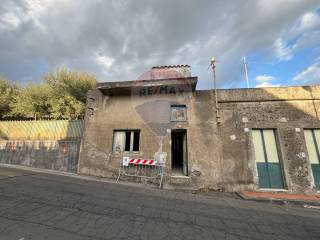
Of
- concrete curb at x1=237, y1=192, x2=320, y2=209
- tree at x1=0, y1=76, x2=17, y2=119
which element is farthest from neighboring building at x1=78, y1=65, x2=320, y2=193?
tree at x1=0, y1=76, x2=17, y2=119

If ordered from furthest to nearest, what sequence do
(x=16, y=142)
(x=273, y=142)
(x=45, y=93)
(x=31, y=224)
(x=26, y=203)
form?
(x=45, y=93), (x=16, y=142), (x=273, y=142), (x=26, y=203), (x=31, y=224)

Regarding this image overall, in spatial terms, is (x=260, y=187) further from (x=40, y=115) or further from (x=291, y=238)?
(x=40, y=115)

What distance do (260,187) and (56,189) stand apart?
9263 millimetres

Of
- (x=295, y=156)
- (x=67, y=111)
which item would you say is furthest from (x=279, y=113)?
(x=67, y=111)

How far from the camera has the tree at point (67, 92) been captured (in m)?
20.2

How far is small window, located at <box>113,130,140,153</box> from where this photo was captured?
9719 mm

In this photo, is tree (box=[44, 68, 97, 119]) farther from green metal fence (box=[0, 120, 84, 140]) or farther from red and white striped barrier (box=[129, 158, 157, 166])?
red and white striped barrier (box=[129, 158, 157, 166])

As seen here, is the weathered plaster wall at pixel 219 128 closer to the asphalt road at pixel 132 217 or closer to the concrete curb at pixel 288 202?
the concrete curb at pixel 288 202

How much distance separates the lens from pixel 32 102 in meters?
19.3

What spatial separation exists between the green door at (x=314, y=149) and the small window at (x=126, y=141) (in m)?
9.19

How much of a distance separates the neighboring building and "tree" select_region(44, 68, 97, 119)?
38.9ft

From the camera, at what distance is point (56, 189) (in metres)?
6.34

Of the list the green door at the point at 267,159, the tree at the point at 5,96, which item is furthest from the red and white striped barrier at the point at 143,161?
the tree at the point at 5,96

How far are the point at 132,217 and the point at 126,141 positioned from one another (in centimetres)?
577
